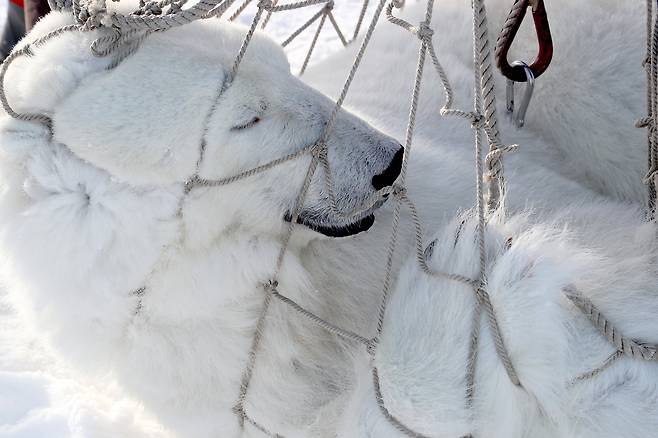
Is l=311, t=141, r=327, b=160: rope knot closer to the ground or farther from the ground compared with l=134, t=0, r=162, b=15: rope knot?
closer to the ground

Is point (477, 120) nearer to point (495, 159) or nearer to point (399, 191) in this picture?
point (495, 159)

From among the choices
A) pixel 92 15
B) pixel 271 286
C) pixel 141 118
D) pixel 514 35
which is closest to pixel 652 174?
pixel 514 35

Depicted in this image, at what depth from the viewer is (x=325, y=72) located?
2.54m

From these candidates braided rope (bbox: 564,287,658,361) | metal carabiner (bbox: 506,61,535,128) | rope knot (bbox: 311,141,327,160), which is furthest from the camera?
metal carabiner (bbox: 506,61,535,128)

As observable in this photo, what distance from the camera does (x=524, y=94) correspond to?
6.68 feet

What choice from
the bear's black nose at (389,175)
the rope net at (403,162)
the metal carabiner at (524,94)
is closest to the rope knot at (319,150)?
the rope net at (403,162)

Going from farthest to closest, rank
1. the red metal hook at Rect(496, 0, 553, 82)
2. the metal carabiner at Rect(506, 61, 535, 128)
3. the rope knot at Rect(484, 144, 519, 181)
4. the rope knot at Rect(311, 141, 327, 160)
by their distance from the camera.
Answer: the metal carabiner at Rect(506, 61, 535, 128), the red metal hook at Rect(496, 0, 553, 82), the rope knot at Rect(311, 141, 327, 160), the rope knot at Rect(484, 144, 519, 181)

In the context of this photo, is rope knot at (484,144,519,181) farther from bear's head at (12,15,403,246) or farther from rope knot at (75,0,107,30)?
rope knot at (75,0,107,30)

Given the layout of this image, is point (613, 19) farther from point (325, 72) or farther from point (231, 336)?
point (231, 336)

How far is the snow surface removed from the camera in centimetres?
183

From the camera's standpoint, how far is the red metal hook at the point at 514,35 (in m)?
1.62

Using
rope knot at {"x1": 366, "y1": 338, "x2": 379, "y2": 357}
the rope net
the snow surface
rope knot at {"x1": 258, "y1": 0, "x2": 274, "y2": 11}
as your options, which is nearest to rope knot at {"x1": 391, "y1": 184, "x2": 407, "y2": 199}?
the rope net

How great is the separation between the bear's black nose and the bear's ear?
1.13 feet

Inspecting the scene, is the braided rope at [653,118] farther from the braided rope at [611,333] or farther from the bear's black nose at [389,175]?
the bear's black nose at [389,175]
